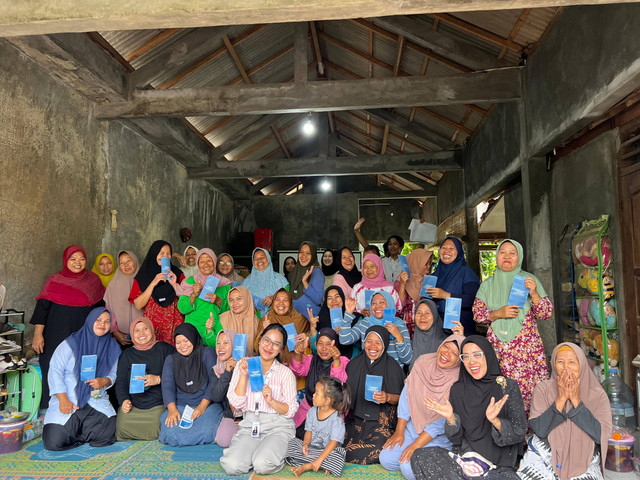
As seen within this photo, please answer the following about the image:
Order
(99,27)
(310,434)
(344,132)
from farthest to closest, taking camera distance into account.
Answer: (344,132), (310,434), (99,27)

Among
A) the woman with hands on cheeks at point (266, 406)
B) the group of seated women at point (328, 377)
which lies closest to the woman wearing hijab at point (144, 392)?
the group of seated women at point (328, 377)

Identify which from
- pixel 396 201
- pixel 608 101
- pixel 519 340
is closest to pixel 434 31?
pixel 608 101

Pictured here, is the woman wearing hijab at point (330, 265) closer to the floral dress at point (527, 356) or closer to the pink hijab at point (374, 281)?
the pink hijab at point (374, 281)

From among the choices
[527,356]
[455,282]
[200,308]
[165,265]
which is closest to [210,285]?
[200,308]

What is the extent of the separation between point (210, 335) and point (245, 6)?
293 centimetres

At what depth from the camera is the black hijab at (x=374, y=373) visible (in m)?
3.52

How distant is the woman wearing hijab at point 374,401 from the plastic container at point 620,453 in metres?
1.37


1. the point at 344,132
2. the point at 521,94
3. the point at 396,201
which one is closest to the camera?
the point at 521,94

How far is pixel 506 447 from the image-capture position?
9.55ft

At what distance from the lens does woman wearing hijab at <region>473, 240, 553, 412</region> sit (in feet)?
11.5

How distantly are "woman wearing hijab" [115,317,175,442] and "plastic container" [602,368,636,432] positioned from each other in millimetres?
3448

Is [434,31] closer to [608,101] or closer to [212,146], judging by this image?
[608,101]

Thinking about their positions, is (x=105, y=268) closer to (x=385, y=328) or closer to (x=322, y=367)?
(x=322, y=367)

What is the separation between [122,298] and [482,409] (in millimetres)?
3435
